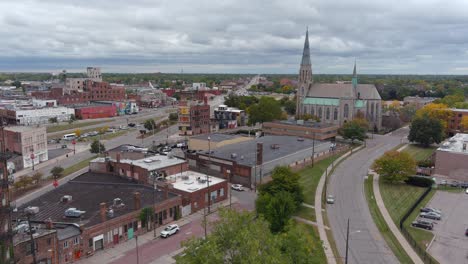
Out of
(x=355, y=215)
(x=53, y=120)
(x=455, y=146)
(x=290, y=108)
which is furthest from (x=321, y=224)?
(x=290, y=108)

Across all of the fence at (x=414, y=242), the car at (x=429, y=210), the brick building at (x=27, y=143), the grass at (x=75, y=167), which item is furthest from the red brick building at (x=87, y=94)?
the car at (x=429, y=210)

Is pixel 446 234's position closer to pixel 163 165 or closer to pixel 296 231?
pixel 296 231

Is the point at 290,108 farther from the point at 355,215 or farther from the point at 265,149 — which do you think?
the point at 355,215

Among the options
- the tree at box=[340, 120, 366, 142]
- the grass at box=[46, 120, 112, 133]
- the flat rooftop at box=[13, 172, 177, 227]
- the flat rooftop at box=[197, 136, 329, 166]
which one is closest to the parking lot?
the flat rooftop at box=[197, 136, 329, 166]

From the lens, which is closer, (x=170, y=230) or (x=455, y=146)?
(x=170, y=230)

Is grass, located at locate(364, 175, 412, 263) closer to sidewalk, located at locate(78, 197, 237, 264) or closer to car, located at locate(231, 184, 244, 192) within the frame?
car, located at locate(231, 184, 244, 192)

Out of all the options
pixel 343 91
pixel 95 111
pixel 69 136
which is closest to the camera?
pixel 69 136

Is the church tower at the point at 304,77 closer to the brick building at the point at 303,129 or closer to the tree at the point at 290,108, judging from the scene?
the tree at the point at 290,108
